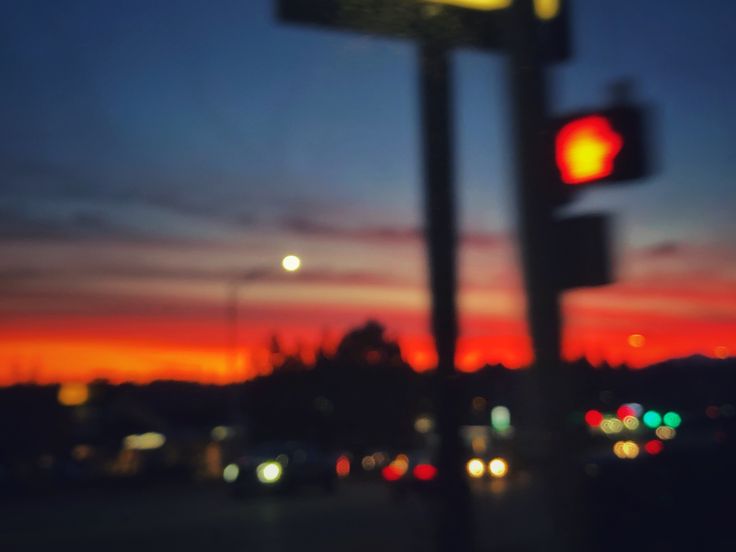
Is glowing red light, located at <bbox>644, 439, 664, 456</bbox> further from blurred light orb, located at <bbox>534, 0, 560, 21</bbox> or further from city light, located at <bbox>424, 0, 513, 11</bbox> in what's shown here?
blurred light orb, located at <bbox>534, 0, 560, 21</bbox>

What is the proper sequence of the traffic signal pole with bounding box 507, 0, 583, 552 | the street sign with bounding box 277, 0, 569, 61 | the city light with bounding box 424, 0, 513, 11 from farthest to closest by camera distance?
the city light with bounding box 424, 0, 513, 11 → the street sign with bounding box 277, 0, 569, 61 → the traffic signal pole with bounding box 507, 0, 583, 552

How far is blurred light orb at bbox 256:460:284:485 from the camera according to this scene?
39219mm

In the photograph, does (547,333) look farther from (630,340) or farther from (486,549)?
(630,340)

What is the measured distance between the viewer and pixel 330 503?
3384 centimetres

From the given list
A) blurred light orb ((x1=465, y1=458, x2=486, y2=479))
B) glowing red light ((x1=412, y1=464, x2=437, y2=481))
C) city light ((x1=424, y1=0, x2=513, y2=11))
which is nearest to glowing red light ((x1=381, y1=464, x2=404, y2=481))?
glowing red light ((x1=412, y1=464, x2=437, y2=481))

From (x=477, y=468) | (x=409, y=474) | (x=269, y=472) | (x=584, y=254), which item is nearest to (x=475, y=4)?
(x=584, y=254)

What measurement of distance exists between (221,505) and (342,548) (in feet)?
53.9

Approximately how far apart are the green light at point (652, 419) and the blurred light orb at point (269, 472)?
1545 centimetres

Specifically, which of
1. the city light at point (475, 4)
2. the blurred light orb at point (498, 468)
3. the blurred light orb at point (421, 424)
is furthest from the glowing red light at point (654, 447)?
the blurred light orb at point (421, 424)

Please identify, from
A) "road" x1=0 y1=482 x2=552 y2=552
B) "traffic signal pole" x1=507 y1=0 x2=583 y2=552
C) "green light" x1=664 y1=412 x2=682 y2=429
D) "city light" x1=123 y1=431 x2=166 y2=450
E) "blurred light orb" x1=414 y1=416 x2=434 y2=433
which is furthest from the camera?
"blurred light orb" x1=414 y1=416 x2=434 y2=433

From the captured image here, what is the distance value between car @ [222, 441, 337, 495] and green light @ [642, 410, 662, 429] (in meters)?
15.3

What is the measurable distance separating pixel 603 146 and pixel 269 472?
34247 millimetres

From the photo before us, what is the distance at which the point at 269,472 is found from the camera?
39.4 meters

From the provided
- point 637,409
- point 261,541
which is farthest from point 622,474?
point 261,541
